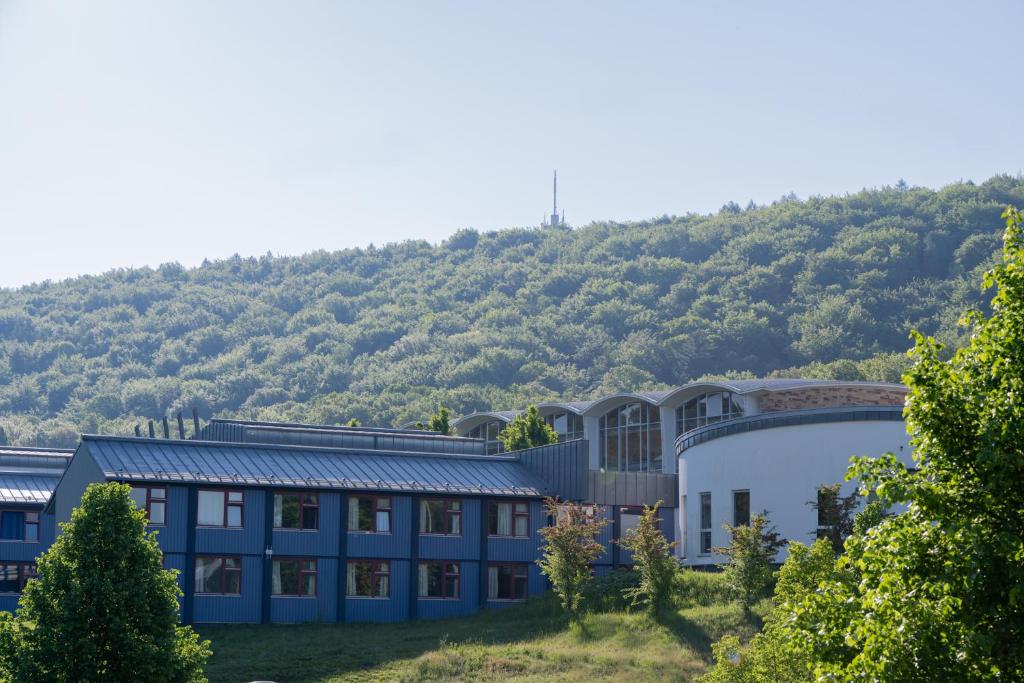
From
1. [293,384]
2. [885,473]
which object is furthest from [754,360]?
[885,473]

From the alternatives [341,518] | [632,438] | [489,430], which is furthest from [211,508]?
[489,430]

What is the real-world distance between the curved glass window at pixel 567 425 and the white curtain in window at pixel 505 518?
21.2m

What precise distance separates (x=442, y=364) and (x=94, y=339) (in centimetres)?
4917

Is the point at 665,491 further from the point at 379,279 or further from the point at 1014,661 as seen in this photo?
the point at 379,279

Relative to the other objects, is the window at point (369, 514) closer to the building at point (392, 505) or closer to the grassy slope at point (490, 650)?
Answer: the building at point (392, 505)

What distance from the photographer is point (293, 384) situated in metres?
153

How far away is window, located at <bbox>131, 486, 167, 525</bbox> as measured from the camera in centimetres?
4479

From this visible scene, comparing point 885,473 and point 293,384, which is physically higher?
point 293,384

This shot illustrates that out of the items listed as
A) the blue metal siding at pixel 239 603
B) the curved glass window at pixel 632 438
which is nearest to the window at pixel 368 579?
the blue metal siding at pixel 239 603

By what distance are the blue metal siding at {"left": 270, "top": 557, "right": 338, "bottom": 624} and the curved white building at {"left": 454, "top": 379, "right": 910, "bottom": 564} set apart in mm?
10218

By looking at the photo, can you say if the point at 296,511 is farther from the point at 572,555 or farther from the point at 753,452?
the point at 753,452

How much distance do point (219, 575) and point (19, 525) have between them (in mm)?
14662

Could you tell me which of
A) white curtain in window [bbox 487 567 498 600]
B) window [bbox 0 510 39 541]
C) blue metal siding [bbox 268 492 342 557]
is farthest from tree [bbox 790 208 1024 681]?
window [bbox 0 510 39 541]

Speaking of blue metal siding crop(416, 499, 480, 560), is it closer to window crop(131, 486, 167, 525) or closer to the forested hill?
window crop(131, 486, 167, 525)
